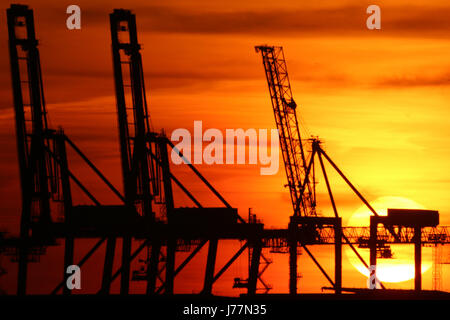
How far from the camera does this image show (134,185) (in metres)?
92.4

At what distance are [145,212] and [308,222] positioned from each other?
2478cm

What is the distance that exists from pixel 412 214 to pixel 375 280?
28.2 feet

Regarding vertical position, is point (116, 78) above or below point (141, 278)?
above

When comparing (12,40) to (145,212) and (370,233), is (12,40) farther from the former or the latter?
(370,233)

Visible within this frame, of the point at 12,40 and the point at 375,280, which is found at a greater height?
the point at 12,40

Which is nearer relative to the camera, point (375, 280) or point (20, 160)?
point (20, 160)

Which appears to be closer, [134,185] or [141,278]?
[134,185]

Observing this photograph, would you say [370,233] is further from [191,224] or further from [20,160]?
[20,160]
